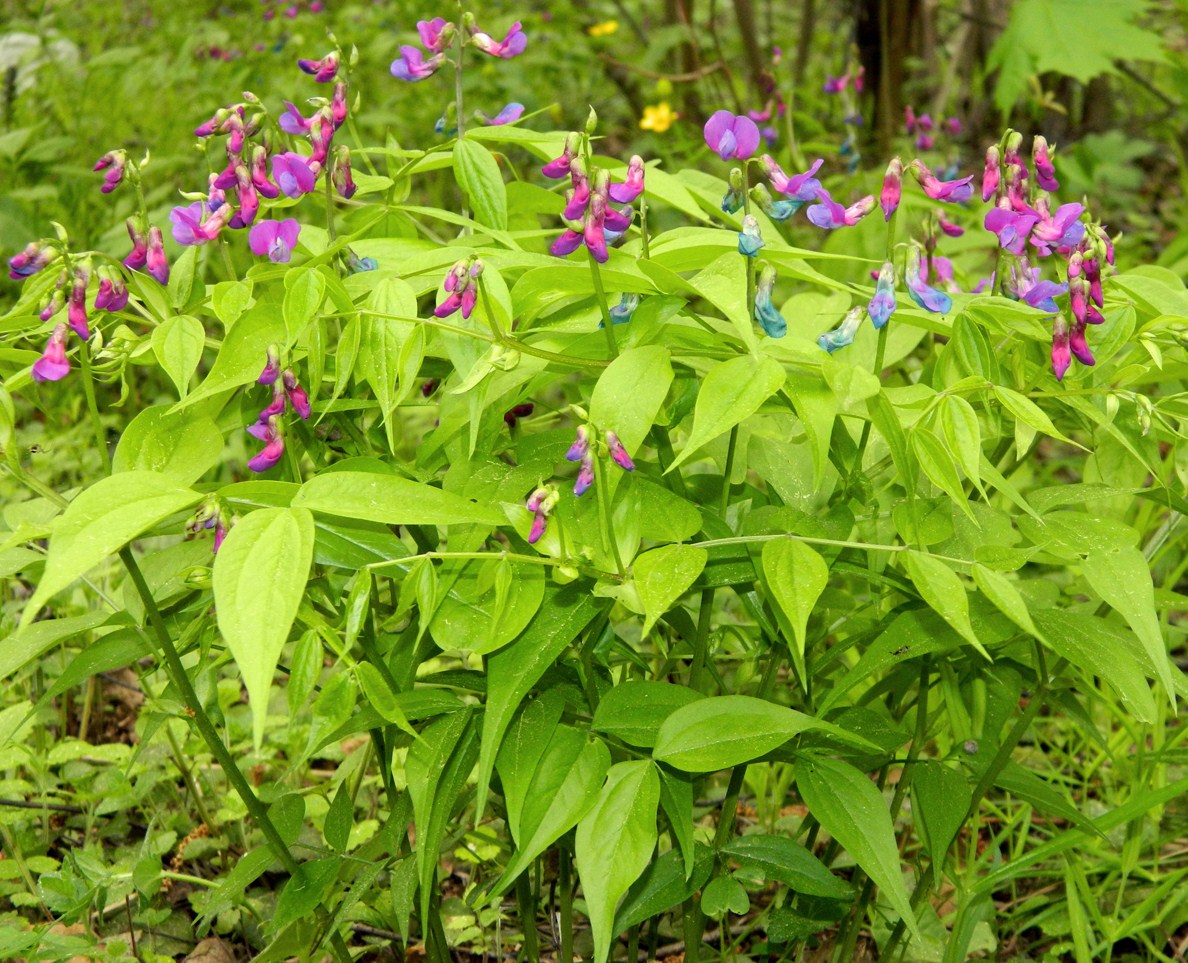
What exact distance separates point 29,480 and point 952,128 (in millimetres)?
3860

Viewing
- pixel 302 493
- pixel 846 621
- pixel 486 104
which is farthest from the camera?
pixel 486 104

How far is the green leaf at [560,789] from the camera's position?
1.39 meters

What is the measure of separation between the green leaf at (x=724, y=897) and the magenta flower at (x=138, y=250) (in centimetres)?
111

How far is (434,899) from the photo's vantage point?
186 cm

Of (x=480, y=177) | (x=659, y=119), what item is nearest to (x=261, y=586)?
(x=480, y=177)

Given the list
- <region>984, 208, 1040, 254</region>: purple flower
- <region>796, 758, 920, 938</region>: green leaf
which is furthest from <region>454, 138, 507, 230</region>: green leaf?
<region>796, 758, 920, 938</region>: green leaf

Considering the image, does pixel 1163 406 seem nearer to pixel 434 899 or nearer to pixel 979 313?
pixel 979 313

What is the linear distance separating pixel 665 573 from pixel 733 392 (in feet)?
0.70

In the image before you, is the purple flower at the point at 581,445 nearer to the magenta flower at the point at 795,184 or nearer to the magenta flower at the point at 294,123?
the magenta flower at the point at 795,184

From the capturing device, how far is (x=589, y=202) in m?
1.36

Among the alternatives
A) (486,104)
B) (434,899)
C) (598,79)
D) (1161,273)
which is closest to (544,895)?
(434,899)

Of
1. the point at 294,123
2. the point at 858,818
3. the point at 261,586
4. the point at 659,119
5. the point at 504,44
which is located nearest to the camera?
the point at 261,586

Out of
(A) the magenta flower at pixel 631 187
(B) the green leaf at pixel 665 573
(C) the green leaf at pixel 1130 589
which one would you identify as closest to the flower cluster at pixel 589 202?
(A) the magenta flower at pixel 631 187

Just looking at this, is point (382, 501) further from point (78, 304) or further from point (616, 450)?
point (78, 304)
